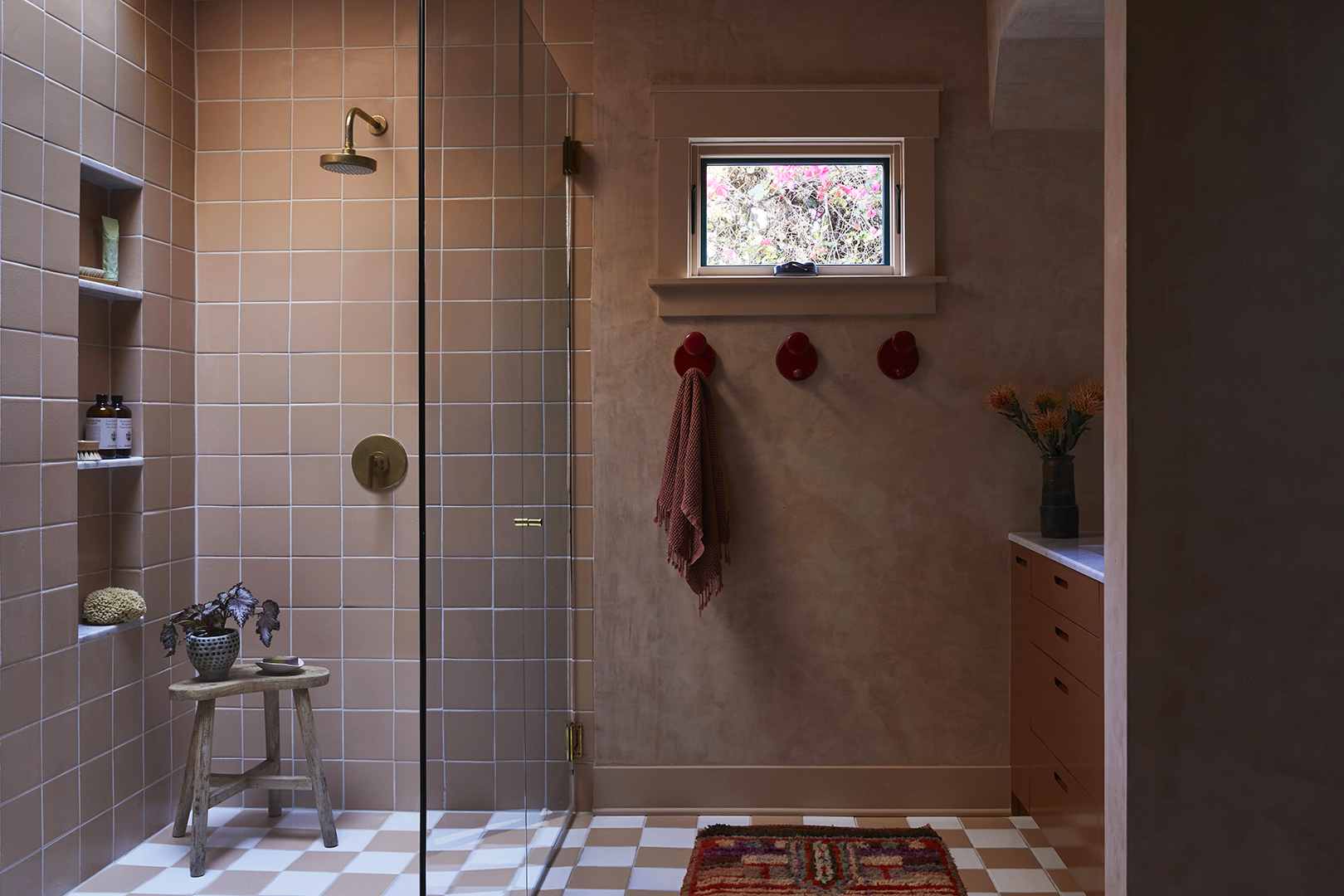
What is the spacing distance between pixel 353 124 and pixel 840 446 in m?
1.79

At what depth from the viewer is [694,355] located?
8.87 ft

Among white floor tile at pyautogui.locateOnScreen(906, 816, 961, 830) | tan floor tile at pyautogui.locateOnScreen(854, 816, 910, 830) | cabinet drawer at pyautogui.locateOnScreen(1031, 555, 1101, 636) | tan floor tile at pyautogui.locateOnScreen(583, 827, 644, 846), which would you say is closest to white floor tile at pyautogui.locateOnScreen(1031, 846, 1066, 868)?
white floor tile at pyautogui.locateOnScreen(906, 816, 961, 830)

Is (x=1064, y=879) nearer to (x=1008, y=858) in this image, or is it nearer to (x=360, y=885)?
(x=1008, y=858)

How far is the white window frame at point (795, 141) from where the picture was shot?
269 centimetres

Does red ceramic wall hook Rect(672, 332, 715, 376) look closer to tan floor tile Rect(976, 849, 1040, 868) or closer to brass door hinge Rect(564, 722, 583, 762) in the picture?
brass door hinge Rect(564, 722, 583, 762)

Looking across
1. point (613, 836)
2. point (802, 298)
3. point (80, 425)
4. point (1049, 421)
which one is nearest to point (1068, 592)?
point (1049, 421)

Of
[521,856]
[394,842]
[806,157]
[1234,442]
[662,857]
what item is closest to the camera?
[1234,442]

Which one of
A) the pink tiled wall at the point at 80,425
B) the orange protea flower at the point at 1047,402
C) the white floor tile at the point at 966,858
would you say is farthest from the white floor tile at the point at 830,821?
the pink tiled wall at the point at 80,425

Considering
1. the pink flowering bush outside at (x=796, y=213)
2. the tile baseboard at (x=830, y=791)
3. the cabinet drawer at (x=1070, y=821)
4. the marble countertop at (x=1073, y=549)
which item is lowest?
the tile baseboard at (x=830, y=791)

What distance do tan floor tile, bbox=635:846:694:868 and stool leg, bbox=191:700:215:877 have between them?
3.91 feet

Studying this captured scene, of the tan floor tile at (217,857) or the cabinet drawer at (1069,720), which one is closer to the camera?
the cabinet drawer at (1069,720)

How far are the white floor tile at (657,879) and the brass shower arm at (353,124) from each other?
2165 mm

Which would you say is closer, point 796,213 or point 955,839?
point 955,839

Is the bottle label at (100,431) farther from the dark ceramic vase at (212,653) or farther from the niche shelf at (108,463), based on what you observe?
the dark ceramic vase at (212,653)
